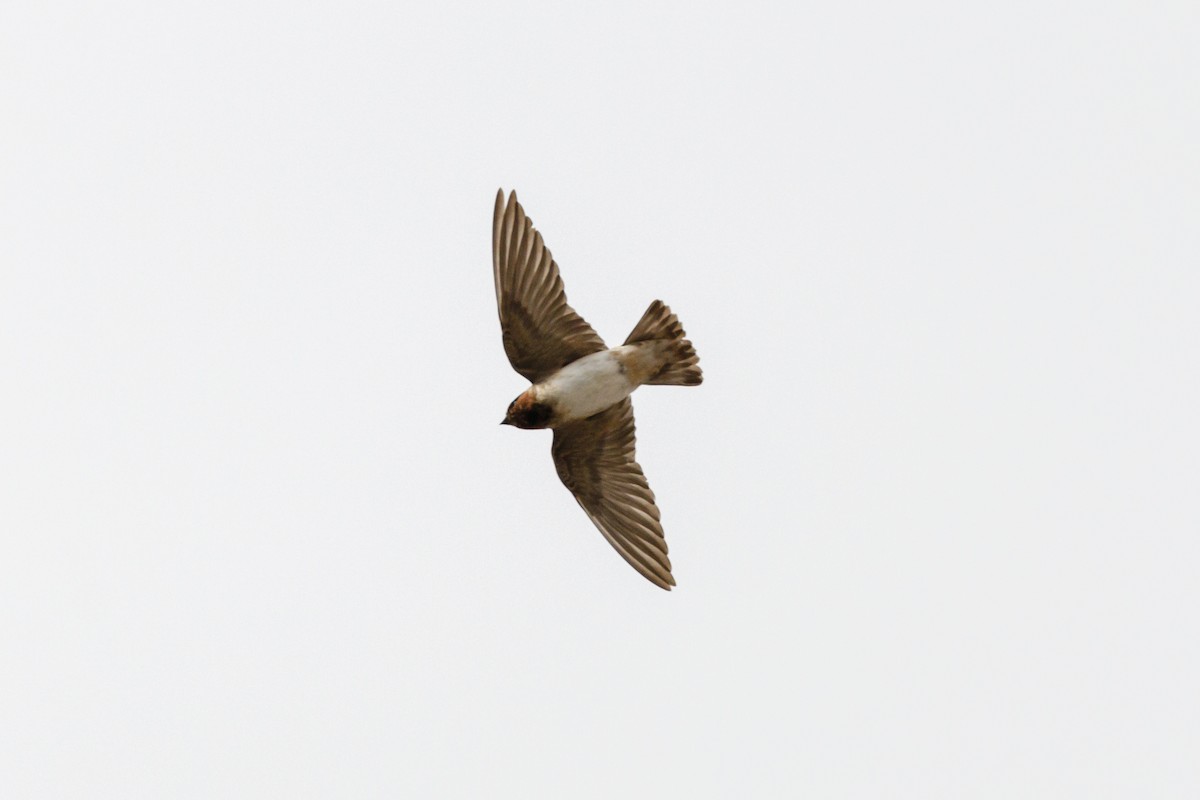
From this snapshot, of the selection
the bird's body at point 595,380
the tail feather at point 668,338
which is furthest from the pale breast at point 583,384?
the tail feather at point 668,338

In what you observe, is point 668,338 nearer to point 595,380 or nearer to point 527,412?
point 595,380

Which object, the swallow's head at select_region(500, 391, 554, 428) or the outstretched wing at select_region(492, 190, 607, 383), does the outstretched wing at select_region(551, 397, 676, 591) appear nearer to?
the swallow's head at select_region(500, 391, 554, 428)

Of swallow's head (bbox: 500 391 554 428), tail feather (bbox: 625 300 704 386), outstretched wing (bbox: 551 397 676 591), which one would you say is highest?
tail feather (bbox: 625 300 704 386)

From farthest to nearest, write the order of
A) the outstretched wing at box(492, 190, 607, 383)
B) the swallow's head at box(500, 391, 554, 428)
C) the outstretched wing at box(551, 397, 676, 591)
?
the outstretched wing at box(551, 397, 676, 591) < the swallow's head at box(500, 391, 554, 428) < the outstretched wing at box(492, 190, 607, 383)

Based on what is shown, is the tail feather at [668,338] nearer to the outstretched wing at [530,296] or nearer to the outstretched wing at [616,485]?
the outstretched wing at [530,296]

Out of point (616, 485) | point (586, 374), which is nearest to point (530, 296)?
point (586, 374)

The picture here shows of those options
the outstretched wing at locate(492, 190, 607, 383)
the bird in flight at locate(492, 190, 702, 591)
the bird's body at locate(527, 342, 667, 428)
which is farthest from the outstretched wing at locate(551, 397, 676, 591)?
the outstretched wing at locate(492, 190, 607, 383)

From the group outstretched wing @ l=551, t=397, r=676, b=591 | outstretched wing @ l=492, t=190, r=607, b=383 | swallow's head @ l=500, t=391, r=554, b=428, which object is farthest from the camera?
outstretched wing @ l=551, t=397, r=676, b=591
